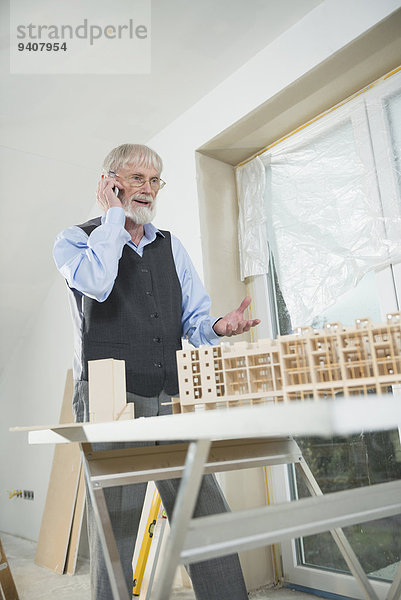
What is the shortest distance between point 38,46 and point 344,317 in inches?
68.1

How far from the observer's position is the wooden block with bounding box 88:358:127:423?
3.22 ft

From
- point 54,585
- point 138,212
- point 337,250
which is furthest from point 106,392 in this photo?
point 54,585

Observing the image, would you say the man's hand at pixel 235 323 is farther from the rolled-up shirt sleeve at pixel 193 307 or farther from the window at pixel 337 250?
the window at pixel 337 250

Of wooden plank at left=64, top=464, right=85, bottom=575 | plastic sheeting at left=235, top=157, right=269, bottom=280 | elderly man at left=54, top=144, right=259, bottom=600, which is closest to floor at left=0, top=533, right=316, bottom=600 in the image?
wooden plank at left=64, top=464, right=85, bottom=575

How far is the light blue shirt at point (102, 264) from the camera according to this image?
1121 mm

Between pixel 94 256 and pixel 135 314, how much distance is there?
23 centimetres

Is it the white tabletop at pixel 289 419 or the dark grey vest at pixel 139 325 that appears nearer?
the white tabletop at pixel 289 419

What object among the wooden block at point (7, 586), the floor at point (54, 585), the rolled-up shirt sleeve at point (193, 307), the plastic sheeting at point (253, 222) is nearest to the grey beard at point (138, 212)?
the rolled-up shirt sleeve at point (193, 307)

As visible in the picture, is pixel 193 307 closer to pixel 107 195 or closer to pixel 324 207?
pixel 107 195

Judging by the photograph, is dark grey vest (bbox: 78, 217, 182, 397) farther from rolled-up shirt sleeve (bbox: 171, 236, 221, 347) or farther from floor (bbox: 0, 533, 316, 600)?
floor (bbox: 0, 533, 316, 600)

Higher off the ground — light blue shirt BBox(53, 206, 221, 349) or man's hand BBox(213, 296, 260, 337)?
light blue shirt BBox(53, 206, 221, 349)

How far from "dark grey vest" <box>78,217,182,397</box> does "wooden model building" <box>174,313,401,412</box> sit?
0.29 m

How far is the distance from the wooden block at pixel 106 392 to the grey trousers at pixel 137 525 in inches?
8.2

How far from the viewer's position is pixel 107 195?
4.26ft
